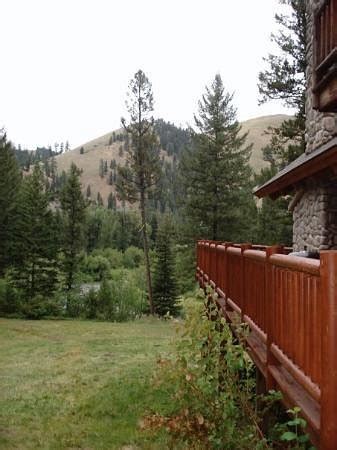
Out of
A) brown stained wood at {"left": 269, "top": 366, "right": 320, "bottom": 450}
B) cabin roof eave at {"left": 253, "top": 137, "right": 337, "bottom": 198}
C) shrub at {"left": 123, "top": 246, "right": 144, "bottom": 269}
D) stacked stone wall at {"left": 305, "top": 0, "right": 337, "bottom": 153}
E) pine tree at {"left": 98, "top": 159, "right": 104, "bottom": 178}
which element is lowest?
shrub at {"left": 123, "top": 246, "right": 144, "bottom": 269}

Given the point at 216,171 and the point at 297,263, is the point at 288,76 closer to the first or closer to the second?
the point at 216,171

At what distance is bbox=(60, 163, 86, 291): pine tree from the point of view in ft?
116

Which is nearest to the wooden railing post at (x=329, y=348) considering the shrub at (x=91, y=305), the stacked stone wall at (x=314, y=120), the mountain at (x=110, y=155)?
the stacked stone wall at (x=314, y=120)

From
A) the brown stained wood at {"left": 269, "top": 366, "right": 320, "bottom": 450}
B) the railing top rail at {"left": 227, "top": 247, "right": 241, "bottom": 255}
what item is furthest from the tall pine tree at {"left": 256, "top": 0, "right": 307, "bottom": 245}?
the brown stained wood at {"left": 269, "top": 366, "right": 320, "bottom": 450}

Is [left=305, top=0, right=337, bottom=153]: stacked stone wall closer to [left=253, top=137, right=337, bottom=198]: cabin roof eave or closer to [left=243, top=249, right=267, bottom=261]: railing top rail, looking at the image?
[left=253, top=137, right=337, bottom=198]: cabin roof eave

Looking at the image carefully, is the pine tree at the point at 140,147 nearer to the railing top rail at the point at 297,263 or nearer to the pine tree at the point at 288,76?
the pine tree at the point at 288,76

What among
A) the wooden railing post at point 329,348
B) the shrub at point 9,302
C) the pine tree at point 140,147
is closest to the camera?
the wooden railing post at point 329,348

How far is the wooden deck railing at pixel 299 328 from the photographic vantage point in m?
2.31

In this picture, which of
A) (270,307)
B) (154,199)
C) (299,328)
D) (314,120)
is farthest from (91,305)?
(299,328)

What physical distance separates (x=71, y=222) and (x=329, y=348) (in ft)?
113

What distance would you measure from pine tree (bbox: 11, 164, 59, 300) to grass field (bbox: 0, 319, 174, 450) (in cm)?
1294

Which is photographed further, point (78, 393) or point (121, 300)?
point (121, 300)

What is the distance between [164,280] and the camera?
33062 mm

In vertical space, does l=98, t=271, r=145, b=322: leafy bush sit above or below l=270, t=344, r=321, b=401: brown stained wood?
below
